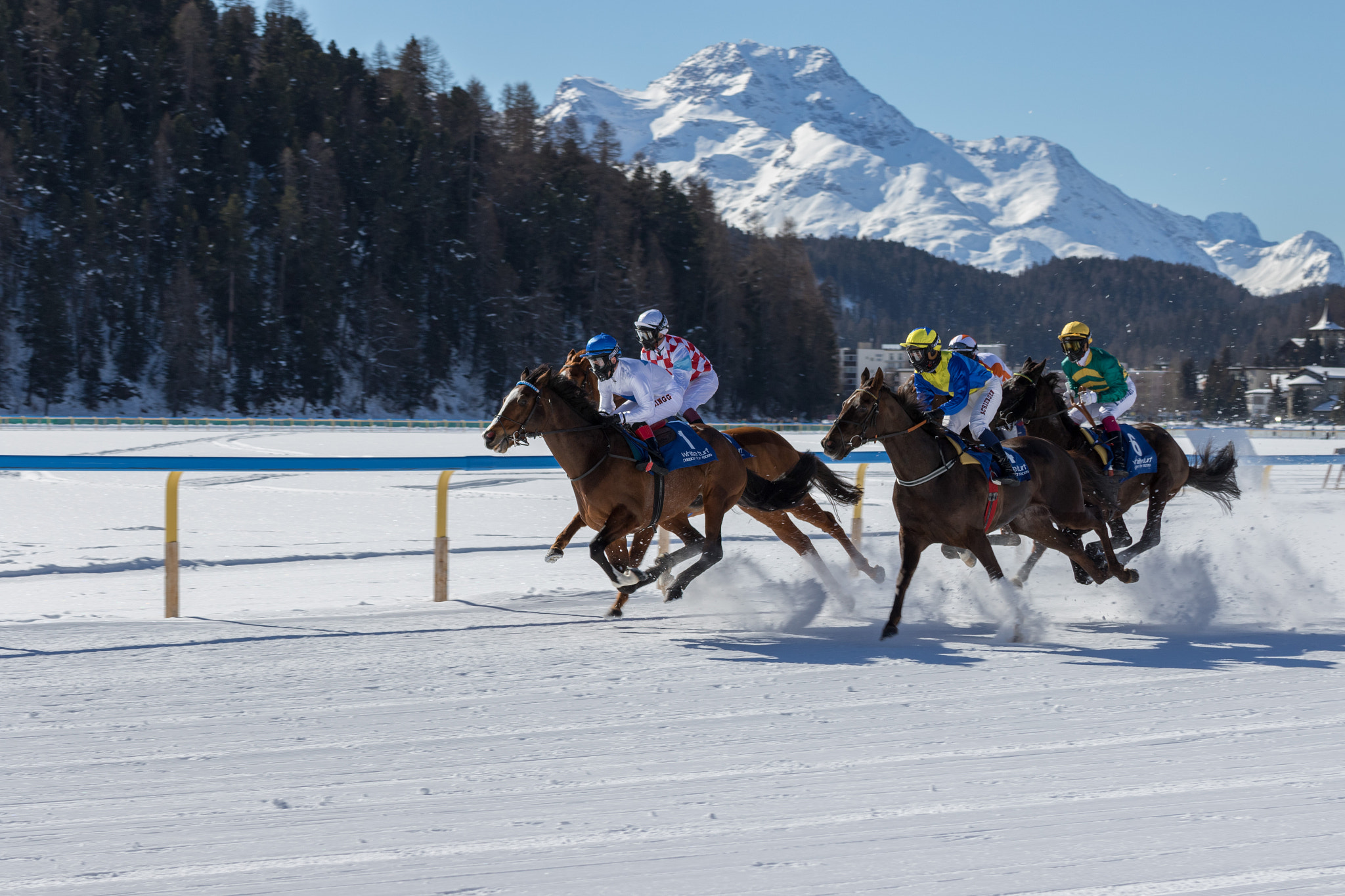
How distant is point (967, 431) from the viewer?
7695 mm

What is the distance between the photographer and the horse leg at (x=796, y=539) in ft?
27.8

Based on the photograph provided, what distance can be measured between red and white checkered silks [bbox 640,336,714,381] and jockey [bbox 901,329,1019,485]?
1482mm

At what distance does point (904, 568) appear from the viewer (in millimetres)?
7047

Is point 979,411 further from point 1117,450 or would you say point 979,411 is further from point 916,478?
point 1117,450

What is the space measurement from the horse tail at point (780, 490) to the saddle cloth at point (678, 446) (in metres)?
0.63

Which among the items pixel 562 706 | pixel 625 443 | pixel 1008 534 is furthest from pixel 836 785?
pixel 1008 534

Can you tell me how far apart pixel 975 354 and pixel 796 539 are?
1.97 metres

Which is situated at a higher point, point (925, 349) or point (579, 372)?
point (925, 349)

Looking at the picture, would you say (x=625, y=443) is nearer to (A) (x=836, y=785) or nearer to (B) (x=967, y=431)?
(B) (x=967, y=431)

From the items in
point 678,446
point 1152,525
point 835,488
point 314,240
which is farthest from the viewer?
point 314,240

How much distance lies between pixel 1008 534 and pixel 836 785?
4985 mm

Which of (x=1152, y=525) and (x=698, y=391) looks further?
(x=1152, y=525)

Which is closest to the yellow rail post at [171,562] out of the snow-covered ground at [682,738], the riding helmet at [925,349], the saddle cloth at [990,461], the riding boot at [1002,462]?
the snow-covered ground at [682,738]

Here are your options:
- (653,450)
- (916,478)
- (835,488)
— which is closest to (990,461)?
(916,478)
